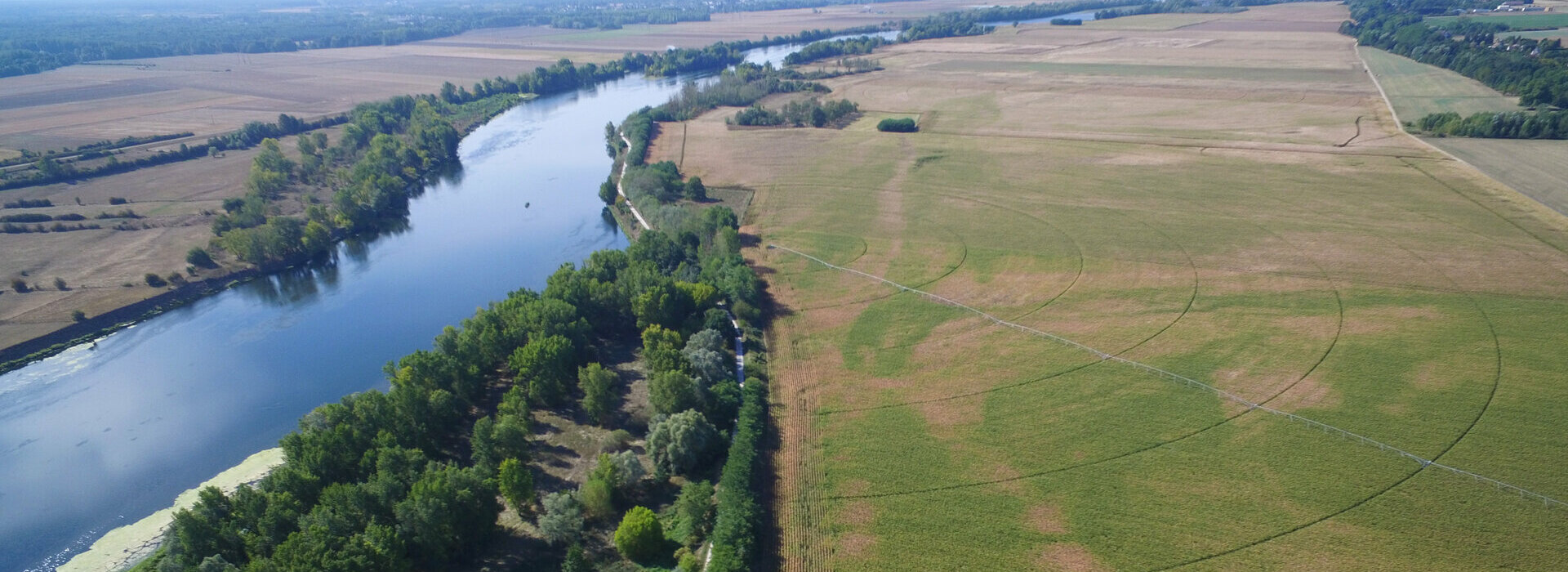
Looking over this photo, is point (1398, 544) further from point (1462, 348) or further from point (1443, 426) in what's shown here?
point (1462, 348)

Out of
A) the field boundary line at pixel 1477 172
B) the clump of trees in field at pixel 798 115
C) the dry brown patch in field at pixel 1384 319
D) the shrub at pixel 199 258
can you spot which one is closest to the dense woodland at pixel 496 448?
the shrub at pixel 199 258

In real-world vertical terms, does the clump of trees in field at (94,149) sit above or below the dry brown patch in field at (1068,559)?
above

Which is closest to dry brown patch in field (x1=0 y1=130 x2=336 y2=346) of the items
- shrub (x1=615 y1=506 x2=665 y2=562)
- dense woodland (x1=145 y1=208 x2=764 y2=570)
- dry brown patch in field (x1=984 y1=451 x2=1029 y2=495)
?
dense woodland (x1=145 y1=208 x2=764 y2=570)

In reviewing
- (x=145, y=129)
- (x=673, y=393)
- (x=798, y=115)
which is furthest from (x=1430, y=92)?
(x=145, y=129)

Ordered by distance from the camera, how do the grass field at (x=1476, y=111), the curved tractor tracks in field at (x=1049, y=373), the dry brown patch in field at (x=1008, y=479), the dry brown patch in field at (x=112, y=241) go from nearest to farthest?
the dry brown patch in field at (x=1008, y=479) < the curved tractor tracks in field at (x=1049, y=373) < the dry brown patch in field at (x=112, y=241) < the grass field at (x=1476, y=111)

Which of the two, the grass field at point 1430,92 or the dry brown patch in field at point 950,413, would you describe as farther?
the grass field at point 1430,92

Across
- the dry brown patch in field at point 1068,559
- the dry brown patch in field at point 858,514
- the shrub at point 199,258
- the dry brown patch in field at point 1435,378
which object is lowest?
the dry brown patch in field at point 1068,559

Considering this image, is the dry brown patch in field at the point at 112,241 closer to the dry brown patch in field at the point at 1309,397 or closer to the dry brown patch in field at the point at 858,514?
the dry brown patch in field at the point at 858,514
